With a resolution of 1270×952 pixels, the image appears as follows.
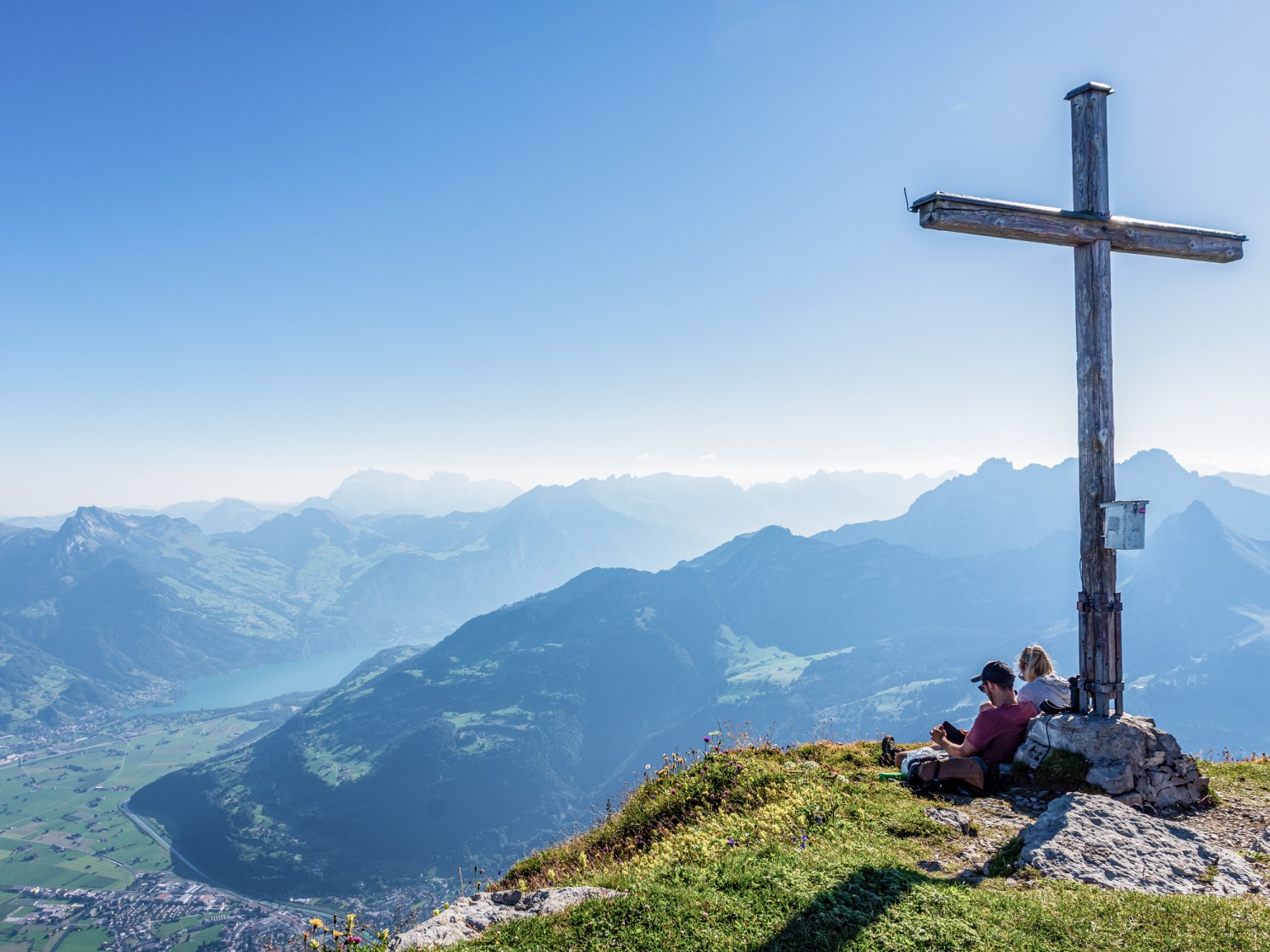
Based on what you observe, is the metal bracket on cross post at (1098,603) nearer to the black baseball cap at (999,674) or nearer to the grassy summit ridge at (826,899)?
the black baseball cap at (999,674)

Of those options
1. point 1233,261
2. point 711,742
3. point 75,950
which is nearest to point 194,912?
point 75,950

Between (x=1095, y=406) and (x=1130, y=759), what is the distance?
5996 mm

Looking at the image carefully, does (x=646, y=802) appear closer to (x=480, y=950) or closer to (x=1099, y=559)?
(x=480, y=950)

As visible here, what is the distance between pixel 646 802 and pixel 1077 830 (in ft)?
21.4

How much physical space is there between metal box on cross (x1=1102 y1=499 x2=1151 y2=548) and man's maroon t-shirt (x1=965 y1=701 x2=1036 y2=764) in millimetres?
3428

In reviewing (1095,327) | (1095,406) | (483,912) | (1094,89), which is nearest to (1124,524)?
(1095,406)

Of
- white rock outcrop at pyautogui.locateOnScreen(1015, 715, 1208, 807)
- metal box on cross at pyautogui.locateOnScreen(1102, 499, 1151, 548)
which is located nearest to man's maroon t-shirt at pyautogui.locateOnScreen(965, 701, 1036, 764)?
white rock outcrop at pyautogui.locateOnScreen(1015, 715, 1208, 807)

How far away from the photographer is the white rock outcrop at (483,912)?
→ 6605mm

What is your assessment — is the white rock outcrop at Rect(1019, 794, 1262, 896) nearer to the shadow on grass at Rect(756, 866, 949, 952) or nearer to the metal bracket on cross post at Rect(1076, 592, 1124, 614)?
the shadow on grass at Rect(756, 866, 949, 952)

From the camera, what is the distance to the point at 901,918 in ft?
20.4

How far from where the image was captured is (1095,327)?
11.6 m

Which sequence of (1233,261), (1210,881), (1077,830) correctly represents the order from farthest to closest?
(1233,261), (1077,830), (1210,881)

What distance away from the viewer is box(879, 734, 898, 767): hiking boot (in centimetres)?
1260

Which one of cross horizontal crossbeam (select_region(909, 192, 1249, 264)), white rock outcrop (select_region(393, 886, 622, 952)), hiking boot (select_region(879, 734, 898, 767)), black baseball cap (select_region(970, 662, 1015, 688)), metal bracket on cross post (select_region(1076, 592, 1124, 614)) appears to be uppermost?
cross horizontal crossbeam (select_region(909, 192, 1249, 264))
